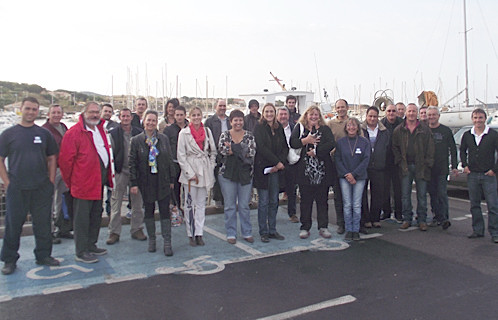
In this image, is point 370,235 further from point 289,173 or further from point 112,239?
point 112,239

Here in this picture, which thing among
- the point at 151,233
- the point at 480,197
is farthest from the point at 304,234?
the point at 480,197

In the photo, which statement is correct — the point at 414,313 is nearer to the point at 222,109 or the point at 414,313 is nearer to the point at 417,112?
the point at 417,112

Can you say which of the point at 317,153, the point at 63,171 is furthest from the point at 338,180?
the point at 63,171

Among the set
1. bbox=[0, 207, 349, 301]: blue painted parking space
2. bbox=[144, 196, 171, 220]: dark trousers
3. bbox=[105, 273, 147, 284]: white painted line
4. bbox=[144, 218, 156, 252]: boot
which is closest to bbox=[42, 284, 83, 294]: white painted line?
bbox=[0, 207, 349, 301]: blue painted parking space

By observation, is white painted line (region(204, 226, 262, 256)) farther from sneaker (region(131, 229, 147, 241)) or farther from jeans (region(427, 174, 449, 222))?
jeans (region(427, 174, 449, 222))

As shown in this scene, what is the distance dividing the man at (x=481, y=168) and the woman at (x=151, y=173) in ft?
15.1

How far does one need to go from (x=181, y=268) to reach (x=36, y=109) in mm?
2591

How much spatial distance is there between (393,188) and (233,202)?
10.1 ft

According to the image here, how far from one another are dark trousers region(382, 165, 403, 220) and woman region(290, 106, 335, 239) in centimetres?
132

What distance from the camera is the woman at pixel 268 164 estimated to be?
21.7 ft

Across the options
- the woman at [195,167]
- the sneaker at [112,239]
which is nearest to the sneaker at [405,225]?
the woman at [195,167]

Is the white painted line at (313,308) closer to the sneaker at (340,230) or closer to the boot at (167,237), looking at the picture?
the boot at (167,237)

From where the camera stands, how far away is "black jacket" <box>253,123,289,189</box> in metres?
6.58

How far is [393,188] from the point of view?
26.2 ft
